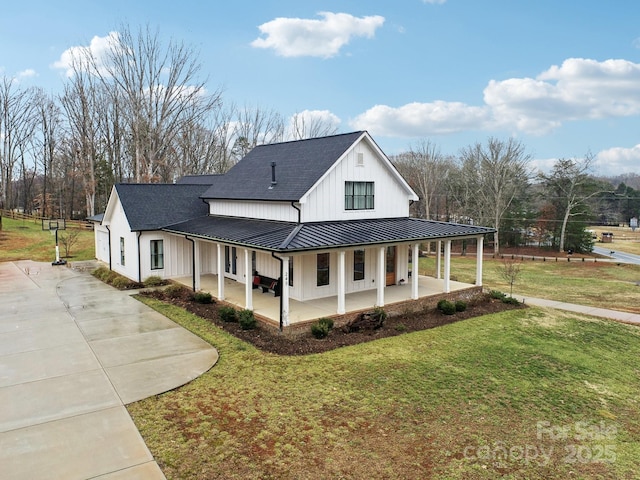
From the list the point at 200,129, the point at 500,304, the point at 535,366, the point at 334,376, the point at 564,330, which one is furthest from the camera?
the point at 200,129

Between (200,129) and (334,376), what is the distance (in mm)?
46764

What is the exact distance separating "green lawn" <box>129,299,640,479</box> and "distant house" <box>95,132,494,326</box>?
3.40 meters

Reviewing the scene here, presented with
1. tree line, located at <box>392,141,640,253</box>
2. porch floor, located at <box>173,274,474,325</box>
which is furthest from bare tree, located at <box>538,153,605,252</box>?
porch floor, located at <box>173,274,474,325</box>

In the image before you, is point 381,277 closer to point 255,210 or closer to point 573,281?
point 255,210


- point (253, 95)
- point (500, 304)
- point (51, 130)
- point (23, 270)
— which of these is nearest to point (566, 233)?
point (500, 304)

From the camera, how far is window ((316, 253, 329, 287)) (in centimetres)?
1664

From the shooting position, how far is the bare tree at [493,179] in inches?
1710

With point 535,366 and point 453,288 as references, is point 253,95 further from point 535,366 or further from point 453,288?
point 535,366

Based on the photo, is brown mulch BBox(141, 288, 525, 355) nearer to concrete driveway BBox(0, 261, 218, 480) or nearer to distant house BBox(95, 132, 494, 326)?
distant house BBox(95, 132, 494, 326)

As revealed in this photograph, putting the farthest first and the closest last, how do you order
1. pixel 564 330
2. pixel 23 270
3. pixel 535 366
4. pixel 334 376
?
pixel 23 270 < pixel 564 330 < pixel 535 366 < pixel 334 376

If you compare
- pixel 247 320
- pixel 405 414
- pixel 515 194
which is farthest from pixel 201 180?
pixel 515 194

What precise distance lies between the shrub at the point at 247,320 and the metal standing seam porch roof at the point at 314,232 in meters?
Result: 2.07

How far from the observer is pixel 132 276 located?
826 inches

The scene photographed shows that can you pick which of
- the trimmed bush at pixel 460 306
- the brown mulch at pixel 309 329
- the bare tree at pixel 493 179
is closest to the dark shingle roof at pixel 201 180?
the brown mulch at pixel 309 329
